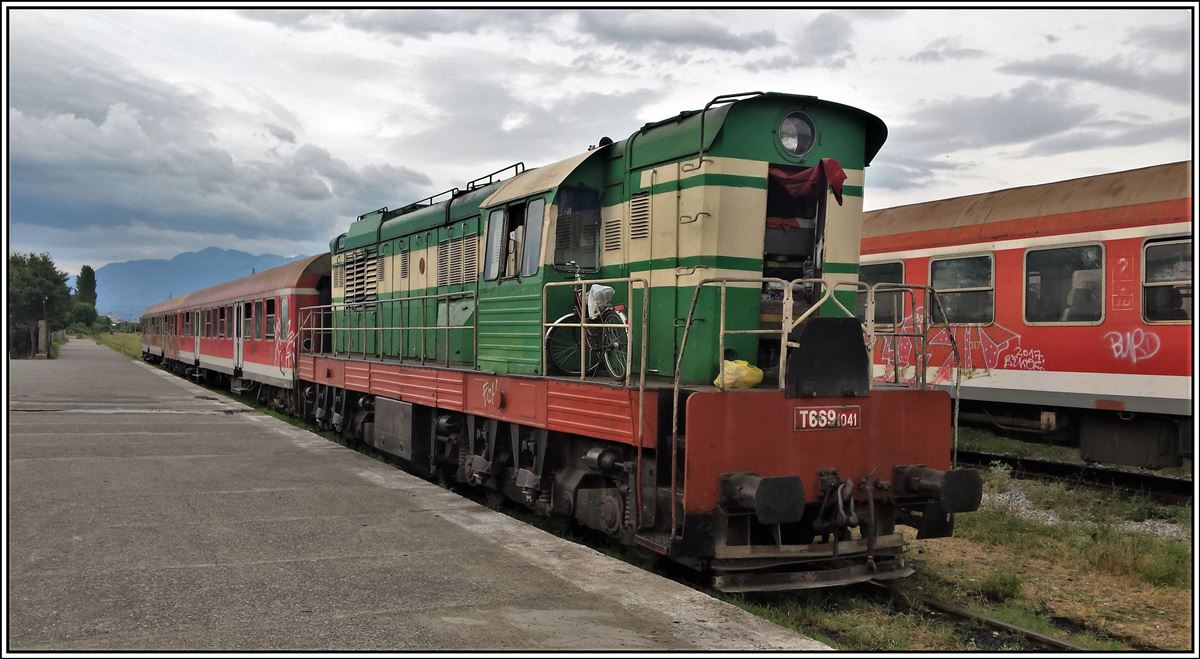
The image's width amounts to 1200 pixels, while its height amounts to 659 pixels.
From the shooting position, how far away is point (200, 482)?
30.6ft

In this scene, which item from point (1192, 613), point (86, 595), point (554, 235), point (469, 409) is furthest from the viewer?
point (469, 409)

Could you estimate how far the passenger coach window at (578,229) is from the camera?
7.73 metres

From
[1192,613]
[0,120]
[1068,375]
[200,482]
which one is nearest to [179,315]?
[200,482]

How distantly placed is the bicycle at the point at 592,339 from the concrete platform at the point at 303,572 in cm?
151

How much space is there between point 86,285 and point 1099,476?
180 metres

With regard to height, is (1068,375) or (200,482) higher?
(1068,375)

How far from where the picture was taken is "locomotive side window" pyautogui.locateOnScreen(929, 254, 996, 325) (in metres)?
12.0

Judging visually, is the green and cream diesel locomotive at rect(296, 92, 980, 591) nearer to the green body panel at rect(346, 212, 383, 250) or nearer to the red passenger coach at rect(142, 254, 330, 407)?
the green body panel at rect(346, 212, 383, 250)

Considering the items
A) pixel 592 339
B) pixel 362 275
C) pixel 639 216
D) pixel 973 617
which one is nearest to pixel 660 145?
pixel 639 216

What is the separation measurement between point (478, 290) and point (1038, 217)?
24.5 feet

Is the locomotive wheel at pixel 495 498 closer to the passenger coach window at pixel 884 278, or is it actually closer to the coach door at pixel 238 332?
the passenger coach window at pixel 884 278

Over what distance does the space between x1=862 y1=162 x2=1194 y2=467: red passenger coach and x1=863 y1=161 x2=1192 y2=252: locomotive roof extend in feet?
0.07

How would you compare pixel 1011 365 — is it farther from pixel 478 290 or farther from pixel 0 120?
pixel 0 120

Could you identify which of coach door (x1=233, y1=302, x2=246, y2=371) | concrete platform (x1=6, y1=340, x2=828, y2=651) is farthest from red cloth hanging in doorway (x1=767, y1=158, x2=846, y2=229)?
coach door (x1=233, y1=302, x2=246, y2=371)
